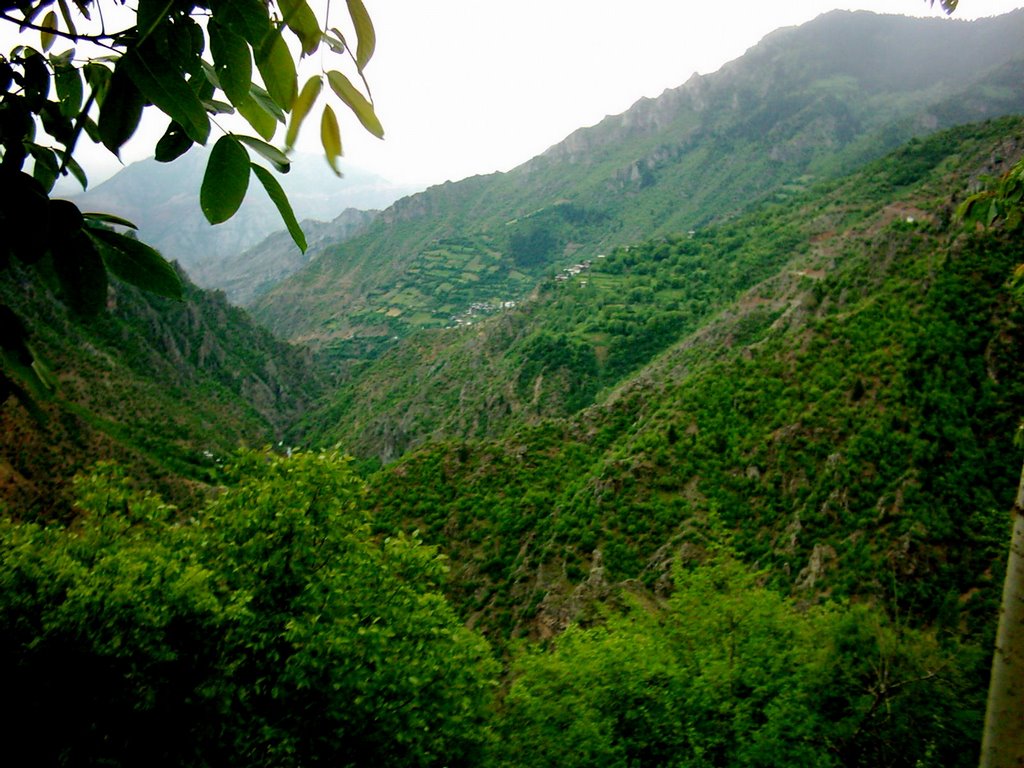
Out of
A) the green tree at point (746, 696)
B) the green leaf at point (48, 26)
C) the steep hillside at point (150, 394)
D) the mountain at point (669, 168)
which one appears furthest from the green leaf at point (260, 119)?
the mountain at point (669, 168)

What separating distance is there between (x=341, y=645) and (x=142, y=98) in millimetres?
6082

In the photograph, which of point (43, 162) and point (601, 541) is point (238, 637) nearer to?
point (43, 162)

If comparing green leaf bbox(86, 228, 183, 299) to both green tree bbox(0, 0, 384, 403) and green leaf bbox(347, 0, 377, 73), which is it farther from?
green leaf bbox(347, 0, 377, 73)

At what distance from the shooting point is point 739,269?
172ft

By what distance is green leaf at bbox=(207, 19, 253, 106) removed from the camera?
0.75 metres

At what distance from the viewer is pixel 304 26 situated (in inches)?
28.6

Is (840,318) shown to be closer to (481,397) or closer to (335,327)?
(481,397)

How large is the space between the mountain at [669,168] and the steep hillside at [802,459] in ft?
273

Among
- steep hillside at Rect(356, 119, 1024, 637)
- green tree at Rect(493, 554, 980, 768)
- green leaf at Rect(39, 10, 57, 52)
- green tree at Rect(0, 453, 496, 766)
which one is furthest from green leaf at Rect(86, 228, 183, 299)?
steep hillside at Rect(356, 119, 1024, 637)

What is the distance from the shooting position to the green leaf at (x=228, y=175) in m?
0.79

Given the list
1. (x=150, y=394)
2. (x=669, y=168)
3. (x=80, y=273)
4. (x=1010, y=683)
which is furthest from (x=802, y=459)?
(x=669, y=168)

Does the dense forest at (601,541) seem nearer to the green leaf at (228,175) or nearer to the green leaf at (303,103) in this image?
the green leaf at (228,175)

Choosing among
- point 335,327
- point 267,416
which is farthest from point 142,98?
point 335,327

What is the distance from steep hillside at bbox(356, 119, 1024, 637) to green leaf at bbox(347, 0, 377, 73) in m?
12.2
